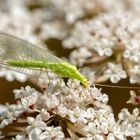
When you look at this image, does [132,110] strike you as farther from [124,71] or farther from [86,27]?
[86,27]

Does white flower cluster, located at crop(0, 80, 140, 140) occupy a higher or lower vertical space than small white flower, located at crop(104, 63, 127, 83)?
lower

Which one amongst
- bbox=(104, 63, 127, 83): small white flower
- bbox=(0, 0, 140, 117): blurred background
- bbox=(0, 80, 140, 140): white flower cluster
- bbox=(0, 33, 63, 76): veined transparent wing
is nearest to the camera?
bbox=(0, 80, 140, 140): white flower cluster

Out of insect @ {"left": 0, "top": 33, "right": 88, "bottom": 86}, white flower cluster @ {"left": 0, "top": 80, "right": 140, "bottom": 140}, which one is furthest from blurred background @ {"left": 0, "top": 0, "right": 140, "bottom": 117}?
insect @ {"left": 0, "top": 33, "right": 88, "bottom": 86}

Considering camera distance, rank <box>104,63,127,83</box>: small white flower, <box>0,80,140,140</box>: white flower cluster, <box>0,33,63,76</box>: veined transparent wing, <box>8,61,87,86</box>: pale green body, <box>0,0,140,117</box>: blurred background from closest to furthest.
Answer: <box>0,80,140,140</box>: white flower cluster → <box>8,61,87,86</box>: pale green body → <box>0,33,63,76</box>: veined transparent wing → <box>104,63,127,83</box>: small white flower → <box>0,0,140,117</box>: blurred background

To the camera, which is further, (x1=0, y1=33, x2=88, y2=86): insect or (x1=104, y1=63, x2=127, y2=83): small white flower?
(x1=104, y1=63, x2=127, y2=83): small white flower

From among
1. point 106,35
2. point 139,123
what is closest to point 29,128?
point 139,123

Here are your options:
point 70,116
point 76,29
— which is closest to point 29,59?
point 70,116

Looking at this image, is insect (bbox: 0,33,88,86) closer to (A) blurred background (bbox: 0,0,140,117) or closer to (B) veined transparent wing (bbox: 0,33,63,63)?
(B) veined transparent wing (bbox: 0,33,63,63)
